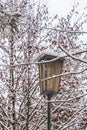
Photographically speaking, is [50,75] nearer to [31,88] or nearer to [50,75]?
[50,75]

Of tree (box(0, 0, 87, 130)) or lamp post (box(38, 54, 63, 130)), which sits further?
tree (box(0, 0, 87, 130))

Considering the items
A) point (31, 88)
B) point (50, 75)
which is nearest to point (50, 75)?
point (50, 75)

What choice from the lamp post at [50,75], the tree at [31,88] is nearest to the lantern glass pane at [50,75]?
the lamp post at [50,75]

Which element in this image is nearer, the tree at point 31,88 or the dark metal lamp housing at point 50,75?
the dark metal lamp housing at point 50,75

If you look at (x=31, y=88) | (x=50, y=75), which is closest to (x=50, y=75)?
(x=50, y=75)

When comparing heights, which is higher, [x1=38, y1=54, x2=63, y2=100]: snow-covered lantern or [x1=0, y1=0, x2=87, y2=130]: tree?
[x1=38, y1=54, x2=63, y2=100]: snow-covered lantern

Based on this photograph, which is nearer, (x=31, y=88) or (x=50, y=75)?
(x=50, y=75)

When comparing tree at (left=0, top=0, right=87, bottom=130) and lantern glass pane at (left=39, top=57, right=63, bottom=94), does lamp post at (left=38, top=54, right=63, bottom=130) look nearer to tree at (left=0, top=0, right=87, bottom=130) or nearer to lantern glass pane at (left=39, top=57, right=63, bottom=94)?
lantern glass pane at (left=39, top=57, right=63, bottom=94)

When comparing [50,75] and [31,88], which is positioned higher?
[50,75]

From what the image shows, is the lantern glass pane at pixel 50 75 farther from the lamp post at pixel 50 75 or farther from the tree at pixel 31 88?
the tree at pixel 31 88

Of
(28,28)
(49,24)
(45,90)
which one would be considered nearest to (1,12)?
(45,90)

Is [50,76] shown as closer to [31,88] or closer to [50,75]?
[50,75]

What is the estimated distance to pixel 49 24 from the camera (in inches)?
404

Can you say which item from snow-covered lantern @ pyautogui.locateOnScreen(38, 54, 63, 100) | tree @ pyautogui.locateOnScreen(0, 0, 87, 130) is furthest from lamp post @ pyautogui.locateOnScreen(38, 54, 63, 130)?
tree @ pyautogui.locateOnScreen(0, 0, 87, 130)
